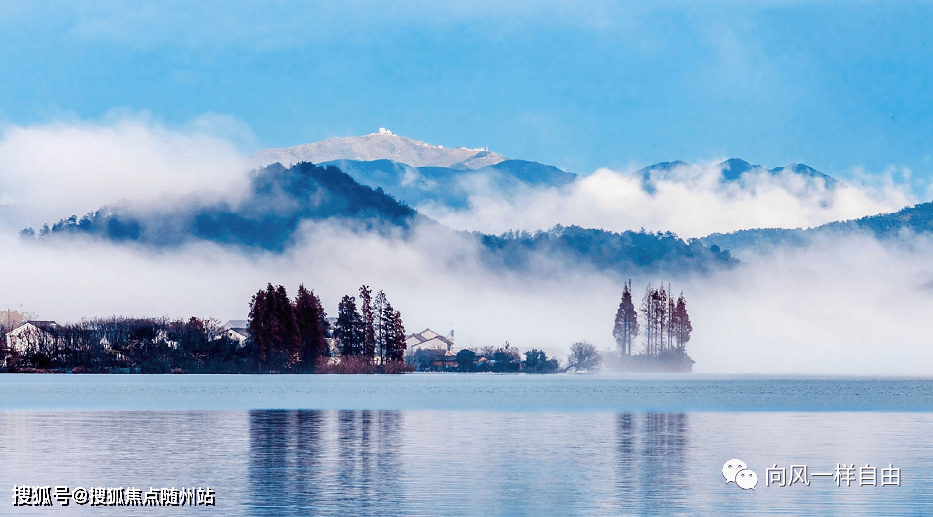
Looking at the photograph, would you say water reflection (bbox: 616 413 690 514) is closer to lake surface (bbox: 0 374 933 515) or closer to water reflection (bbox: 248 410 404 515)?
lake surface (bbox: 0 374 933 515)

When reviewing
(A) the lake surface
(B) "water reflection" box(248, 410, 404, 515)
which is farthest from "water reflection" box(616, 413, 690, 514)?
(B) "water reflection" box(248, 410, 404, 515)

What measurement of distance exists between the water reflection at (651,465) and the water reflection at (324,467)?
6540 millimetres

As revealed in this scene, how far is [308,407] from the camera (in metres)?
83.2

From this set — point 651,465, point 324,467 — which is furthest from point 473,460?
point 651,465

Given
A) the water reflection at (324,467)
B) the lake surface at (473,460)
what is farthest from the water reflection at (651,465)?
the water reflection at (324,467)

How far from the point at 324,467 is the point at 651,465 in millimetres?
11034

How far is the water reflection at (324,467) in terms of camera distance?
97.6ft

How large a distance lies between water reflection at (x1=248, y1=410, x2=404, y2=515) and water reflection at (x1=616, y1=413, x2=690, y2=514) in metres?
6.54

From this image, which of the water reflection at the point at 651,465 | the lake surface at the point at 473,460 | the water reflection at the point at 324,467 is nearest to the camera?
the water reflection at the point at 324,467

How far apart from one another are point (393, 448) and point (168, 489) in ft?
47.6

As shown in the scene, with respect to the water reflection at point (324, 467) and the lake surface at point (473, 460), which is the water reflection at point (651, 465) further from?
the water reflection at point (324, 467)

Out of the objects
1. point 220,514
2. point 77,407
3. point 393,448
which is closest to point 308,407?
point 77,407

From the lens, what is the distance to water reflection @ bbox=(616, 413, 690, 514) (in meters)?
30.6

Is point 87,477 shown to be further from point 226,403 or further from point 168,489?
point 226,403
